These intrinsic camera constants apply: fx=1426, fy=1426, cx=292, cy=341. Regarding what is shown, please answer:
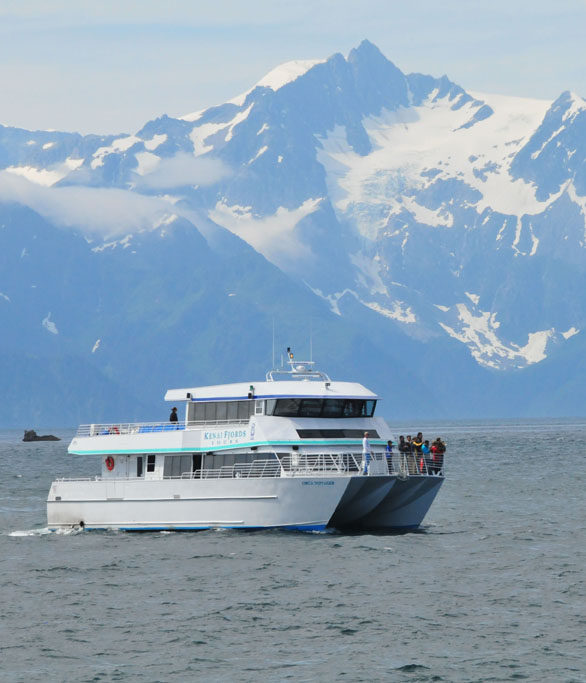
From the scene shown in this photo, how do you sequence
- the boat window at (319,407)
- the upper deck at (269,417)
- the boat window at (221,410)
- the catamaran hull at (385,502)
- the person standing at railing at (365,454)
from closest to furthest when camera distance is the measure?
1. the catamaran hull at (385,502)
2. the person standing at railing at (365,454)
3. the upper deck at (269,417)
4. the boat window at (319,407)
5. the boat window at (221,410)

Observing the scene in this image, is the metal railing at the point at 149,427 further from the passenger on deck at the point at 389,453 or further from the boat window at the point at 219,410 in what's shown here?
the passenger on deck at the point at 389,453

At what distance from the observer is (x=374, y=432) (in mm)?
60781

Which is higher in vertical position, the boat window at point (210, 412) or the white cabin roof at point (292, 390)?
the white cabin roof at point (292, 390)

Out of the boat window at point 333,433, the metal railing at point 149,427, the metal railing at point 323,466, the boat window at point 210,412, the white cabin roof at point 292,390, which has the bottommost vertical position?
the metal railing at point 323,466

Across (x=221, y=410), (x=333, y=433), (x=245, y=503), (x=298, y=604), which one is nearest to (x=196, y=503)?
(x=245, y=503)

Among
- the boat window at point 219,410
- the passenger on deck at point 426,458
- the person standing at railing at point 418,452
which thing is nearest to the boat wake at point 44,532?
the boat window at point 219,410

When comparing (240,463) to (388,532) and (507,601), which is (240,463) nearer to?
(388,532)

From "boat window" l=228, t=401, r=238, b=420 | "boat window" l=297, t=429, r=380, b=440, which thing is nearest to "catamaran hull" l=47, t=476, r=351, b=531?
"boat window" l=297, t=429, r=380, b=440

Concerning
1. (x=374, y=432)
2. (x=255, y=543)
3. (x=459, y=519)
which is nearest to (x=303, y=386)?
(x=374, y=432)

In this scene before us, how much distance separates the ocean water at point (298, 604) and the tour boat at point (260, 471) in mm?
942

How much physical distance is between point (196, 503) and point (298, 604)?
46.7 feet

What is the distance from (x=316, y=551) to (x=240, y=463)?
6.50 m

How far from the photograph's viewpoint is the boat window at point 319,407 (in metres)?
59.4

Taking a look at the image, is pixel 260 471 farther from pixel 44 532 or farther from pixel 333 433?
pixel 44 532
